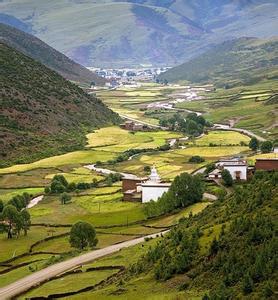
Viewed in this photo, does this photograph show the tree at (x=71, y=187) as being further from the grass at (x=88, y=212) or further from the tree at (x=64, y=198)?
the tree at (x=64, y=198)

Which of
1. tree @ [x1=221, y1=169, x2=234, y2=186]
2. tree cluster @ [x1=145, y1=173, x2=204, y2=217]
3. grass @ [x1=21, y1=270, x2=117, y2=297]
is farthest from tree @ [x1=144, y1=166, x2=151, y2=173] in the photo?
grass @ [x1=21, y1=270, x2=117, y2=297]

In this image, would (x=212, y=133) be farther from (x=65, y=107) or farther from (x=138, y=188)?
(x=138, y=188)

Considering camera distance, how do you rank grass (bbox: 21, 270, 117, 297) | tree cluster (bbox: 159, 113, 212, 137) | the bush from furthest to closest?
tree cluster (bbox: 159, 113, 212, 137)
the bush
grass (bbox: 21, 270, 117, 297)

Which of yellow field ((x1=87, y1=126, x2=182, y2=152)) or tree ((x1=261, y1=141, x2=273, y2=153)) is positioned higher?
yellow field ((x1=87, y1=126, x2=182, y2=152))

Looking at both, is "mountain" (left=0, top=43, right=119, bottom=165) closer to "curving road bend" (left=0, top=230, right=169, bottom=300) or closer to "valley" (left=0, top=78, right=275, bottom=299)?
"valley" (left=0, top=78, right=275, bottom=299)

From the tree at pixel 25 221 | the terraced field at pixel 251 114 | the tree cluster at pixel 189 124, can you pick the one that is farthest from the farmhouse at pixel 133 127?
the tree at pixel 25 221

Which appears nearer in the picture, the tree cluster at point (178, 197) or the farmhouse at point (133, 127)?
the tree cluster at point (178, 197)

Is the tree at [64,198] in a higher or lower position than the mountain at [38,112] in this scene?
lower
